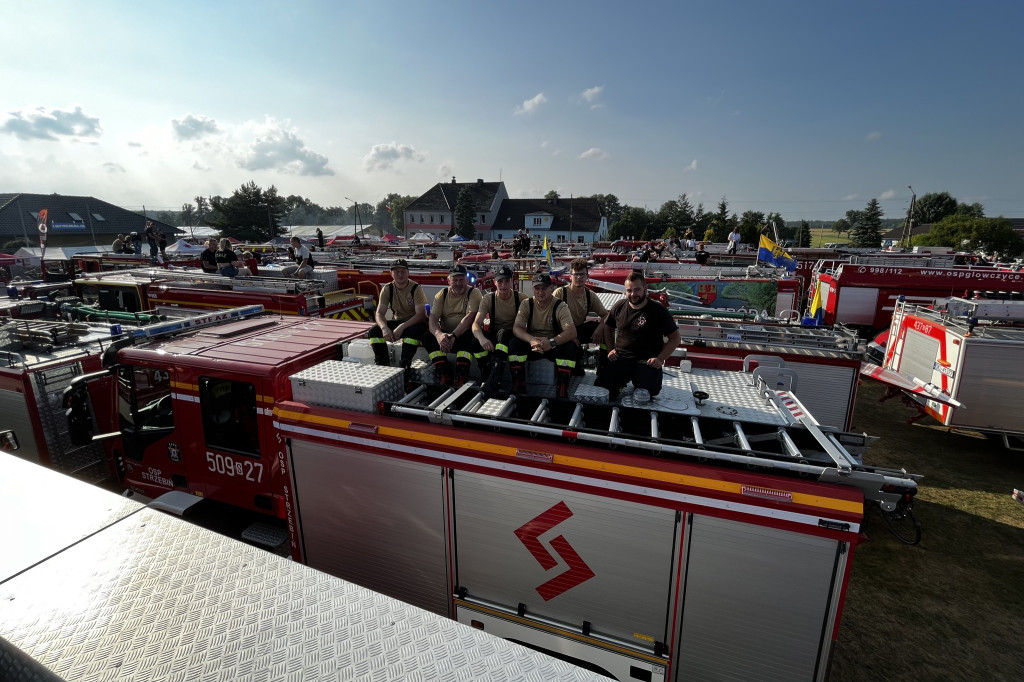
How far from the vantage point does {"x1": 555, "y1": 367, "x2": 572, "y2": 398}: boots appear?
14.8ft

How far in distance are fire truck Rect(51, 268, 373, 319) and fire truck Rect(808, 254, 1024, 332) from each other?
44.2 ft

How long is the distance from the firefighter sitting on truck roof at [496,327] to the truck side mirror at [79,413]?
3968mm

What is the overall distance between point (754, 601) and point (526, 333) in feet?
9.32

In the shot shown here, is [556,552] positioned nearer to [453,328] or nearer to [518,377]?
[518,377]

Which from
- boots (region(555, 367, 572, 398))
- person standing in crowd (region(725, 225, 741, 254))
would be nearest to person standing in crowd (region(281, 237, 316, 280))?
boots (region(555, 367, 572, 398))

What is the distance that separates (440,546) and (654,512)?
1.78 metres

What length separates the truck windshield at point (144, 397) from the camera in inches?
194

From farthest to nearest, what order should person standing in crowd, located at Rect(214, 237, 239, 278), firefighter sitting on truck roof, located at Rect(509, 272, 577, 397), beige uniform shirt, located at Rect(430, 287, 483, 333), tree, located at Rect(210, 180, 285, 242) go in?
tree, located at Rect(210, 180, 285, 242)
person standing in crowd, located at Rect(214, 237, 239, 278)
beige uniform shirt, located at Rect(430, 287, 483, 333)
firefighter sitting on truck roof, located at Rect(509, 272, 577, 397)

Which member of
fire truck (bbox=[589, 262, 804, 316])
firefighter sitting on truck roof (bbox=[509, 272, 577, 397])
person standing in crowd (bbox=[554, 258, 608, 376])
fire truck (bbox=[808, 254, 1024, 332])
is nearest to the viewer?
firefighter sitting on truck roof (bbox=[509, 272, 577, 397])

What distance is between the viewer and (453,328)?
218 inches

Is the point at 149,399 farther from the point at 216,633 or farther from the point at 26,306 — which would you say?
the point at 26,306

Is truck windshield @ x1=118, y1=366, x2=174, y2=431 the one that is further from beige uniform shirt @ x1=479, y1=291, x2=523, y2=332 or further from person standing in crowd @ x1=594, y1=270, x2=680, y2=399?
person standing in crowd @ x1=594, y1=270, x2=680, y2=399

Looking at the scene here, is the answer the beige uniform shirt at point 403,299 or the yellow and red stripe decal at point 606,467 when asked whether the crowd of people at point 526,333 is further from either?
the yellow and red stripe decal at point 606,467


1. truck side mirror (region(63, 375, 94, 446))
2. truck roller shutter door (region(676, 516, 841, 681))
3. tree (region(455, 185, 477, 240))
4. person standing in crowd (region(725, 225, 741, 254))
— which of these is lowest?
truck roller shutter door (region(676, 516, 841, 681))
